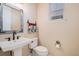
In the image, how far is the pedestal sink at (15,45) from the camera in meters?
1.37

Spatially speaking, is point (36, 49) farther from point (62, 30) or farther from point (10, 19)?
point (10, 19)

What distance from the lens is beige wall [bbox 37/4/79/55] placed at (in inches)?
60.2

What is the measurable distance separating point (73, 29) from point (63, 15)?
274 millimetres

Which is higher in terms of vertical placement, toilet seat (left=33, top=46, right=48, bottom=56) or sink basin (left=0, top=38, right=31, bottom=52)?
sink basin (left=0, top=38, right=31, bottom=52)

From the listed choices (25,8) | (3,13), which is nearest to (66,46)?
(25,8)

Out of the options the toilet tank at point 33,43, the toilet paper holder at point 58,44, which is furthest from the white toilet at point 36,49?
the toilet paper holder at point 58,44

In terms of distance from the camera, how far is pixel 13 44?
4.65ft

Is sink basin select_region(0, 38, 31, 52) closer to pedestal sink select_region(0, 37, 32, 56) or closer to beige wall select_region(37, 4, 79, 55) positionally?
pedestal sink select_region(0, 37, 32, 56)

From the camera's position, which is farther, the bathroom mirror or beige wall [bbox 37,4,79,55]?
beige wall [bbox 37,4,79,55]

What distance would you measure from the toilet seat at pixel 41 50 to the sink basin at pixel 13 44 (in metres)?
0.18

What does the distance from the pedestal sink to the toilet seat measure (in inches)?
7.1

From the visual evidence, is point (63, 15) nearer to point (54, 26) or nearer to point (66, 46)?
point (54, 26)

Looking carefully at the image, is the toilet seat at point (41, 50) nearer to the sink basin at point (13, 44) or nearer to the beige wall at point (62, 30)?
the beige wall at point (62, 30)

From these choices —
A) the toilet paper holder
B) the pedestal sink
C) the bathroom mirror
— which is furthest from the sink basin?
the toilet paper holder
